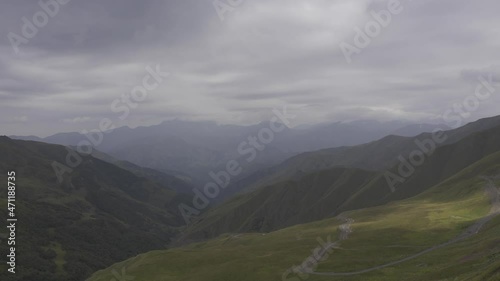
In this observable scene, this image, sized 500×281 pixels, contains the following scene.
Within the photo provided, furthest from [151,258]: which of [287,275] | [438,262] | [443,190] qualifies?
[443,190]

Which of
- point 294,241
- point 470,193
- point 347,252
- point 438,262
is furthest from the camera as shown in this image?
point 470,193

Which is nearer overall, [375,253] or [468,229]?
[375,253]

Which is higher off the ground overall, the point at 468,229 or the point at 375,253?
the point at 375,253

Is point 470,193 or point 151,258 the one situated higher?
point 151,258

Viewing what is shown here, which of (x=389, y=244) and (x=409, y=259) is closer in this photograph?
(x=409, y=259)

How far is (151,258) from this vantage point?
5236 inches

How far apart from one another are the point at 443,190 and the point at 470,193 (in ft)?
107

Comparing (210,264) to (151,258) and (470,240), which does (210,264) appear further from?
(470,240)

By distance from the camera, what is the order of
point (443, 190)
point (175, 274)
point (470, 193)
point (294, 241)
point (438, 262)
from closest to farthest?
point (438, 262) < point (175, 274) < point (294, 241) < point (470, 193) < point (443, 190)

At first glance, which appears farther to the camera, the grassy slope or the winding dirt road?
the winding dirt road

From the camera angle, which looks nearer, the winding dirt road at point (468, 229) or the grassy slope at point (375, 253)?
the grassy slope at point (375, 253)

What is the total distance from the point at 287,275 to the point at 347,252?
831 inches

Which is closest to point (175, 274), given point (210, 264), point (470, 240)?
point (210, 264)

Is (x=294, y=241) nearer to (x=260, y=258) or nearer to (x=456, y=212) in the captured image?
(x=260, y=258)
